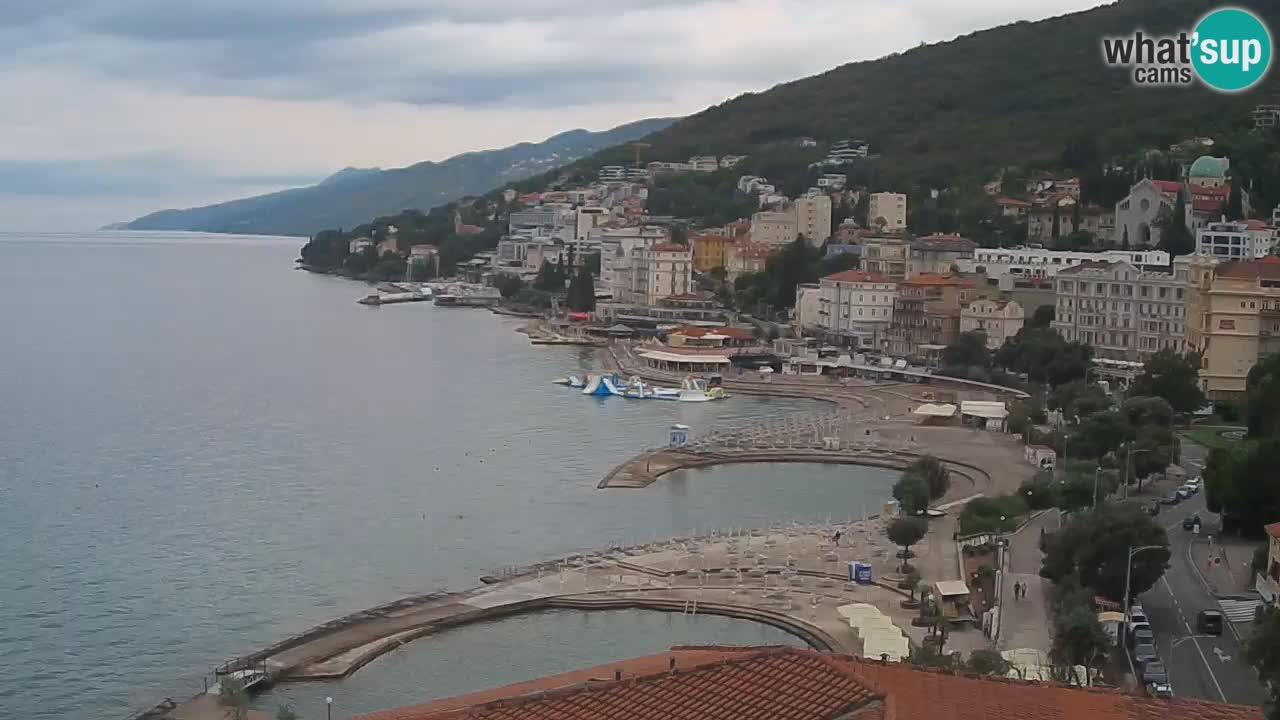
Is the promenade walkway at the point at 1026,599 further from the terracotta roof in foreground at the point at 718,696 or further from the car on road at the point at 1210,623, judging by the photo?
the terracotta roof in foreground at the point at 718,696

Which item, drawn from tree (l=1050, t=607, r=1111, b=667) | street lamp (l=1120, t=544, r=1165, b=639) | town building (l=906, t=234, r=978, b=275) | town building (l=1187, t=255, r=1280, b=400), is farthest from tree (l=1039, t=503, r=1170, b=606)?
town building (l=906, t=234, r=978, b=275)

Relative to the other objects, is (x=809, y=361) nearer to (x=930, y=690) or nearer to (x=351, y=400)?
(x=351, y=400)

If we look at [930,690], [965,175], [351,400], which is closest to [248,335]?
[351,400]

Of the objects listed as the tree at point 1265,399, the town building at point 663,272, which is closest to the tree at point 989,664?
the tree at point 1265,399

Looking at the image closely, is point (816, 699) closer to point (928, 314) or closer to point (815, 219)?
point (928, 314)

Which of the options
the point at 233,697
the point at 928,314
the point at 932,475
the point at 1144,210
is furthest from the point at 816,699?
the point at 1144,210

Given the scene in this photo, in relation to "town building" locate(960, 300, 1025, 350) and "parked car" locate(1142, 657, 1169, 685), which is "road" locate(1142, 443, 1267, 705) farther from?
"town building" locate(960, 300, 1025, 350)
